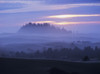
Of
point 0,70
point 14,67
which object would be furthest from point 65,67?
point 0,70

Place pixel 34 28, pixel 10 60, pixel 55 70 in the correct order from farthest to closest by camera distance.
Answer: pixel 34 28
pixel 10 60
pixel 55 70

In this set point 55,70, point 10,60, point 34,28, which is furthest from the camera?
point 34,28

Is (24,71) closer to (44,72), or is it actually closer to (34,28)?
(44,72)

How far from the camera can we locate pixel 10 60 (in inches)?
203

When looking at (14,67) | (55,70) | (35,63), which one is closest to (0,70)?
(14,67)

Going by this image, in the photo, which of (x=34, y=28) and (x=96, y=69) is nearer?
(x=96, y=69)

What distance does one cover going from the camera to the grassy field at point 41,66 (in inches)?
192

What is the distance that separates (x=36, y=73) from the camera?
15.8 ft

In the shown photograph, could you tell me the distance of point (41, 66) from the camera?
197 inches

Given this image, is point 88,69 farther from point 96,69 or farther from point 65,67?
point 65,67

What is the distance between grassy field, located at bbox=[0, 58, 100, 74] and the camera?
4875 millimetres

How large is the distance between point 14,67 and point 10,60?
24 centimetres

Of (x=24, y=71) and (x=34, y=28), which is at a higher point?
(x=24, y=71)

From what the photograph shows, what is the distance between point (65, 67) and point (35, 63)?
0.67 meters
